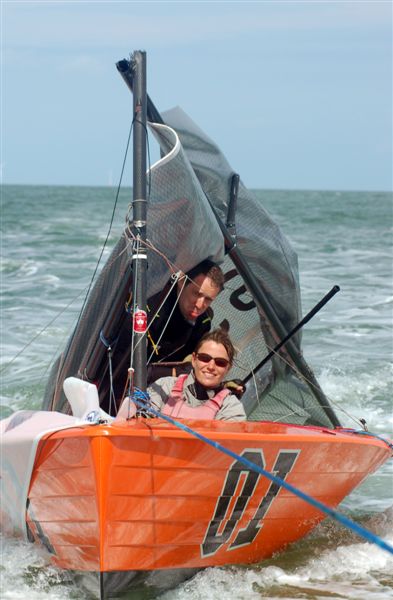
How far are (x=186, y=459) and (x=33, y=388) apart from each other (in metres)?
6.03

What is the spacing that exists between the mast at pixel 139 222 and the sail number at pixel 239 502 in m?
0.58

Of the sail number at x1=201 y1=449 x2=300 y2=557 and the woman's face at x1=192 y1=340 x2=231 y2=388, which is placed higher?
the woman's face at x1=192 y1=340 x2=231 y2=388

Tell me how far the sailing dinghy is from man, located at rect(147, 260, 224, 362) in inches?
4.7

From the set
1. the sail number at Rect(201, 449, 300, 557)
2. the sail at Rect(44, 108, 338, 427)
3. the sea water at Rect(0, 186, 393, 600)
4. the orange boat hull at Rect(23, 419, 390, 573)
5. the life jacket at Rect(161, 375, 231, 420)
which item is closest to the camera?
the orange boat hull at Rect(23, 419, 390, 573)

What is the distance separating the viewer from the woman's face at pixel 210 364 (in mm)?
5188

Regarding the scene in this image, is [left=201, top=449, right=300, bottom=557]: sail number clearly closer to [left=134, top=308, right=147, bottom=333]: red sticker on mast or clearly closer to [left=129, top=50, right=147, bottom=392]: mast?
[left=129, top=50, right=147, bottom=392]: mast

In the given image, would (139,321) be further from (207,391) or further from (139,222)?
(207,391)

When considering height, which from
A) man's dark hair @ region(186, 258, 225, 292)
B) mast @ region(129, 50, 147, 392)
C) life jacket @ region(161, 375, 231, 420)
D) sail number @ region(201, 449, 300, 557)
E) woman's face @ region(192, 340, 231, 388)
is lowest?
sail number @ region(201, 449, 300, 557)

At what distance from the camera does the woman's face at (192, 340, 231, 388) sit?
204 inches

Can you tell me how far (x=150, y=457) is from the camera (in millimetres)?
4480

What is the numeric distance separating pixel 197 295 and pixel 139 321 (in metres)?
1.08

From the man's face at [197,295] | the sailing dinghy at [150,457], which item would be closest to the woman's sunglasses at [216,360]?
the sailing dinghy at [150,457]

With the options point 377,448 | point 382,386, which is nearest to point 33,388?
point 382,386

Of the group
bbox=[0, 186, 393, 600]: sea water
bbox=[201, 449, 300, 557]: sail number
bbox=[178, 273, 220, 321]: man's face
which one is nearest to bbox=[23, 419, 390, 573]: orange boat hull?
bbox=[201, 449, 300, 557]: sail number
